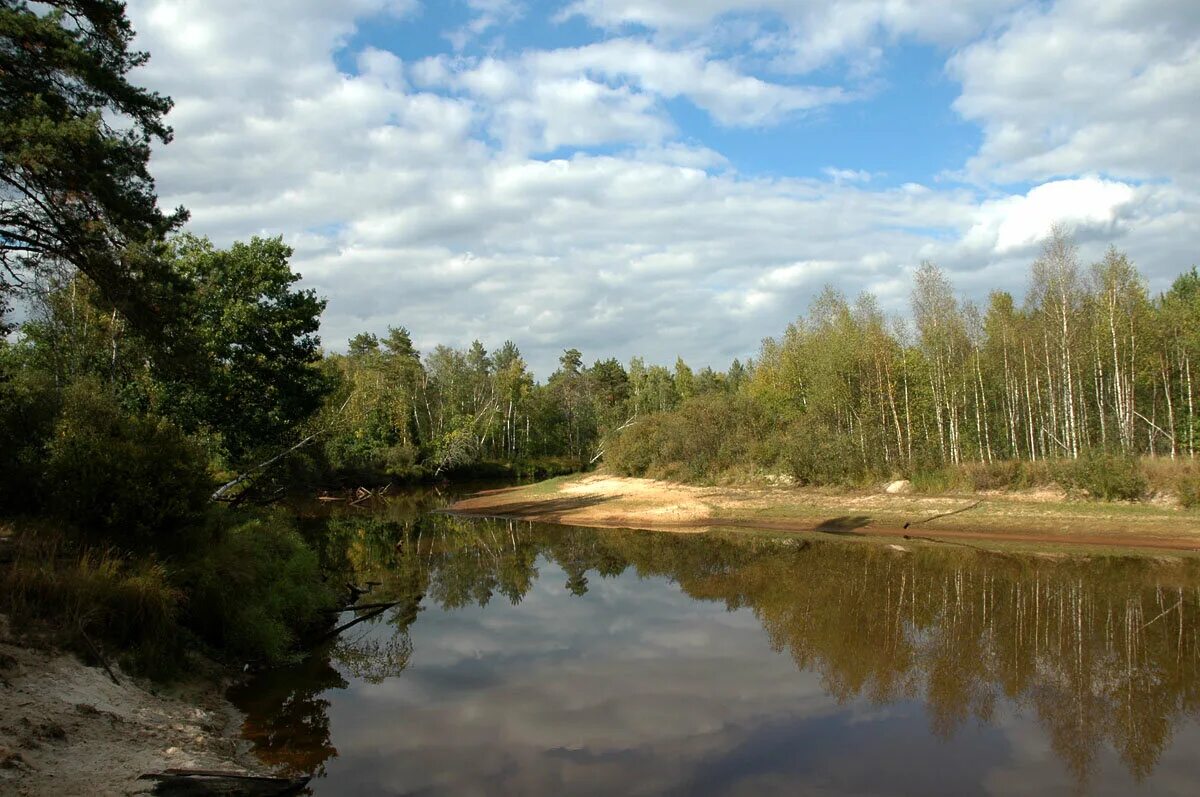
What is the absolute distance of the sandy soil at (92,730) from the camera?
7199 millimetres

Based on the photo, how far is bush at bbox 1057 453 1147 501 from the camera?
2933cm

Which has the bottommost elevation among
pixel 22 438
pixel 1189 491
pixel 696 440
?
pixel 1189 491

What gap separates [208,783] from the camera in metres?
7.51

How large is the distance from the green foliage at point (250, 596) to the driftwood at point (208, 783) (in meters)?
5.96

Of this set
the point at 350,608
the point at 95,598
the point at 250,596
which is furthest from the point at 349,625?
the point at 95,598

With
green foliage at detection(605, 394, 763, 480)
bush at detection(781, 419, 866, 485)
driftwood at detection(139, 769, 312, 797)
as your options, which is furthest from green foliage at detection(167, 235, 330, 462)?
green foliage at detection(605, 394, 763, 480)

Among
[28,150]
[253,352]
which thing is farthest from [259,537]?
[253,352]

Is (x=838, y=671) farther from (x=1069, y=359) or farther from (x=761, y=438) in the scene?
(x=761, y=438)

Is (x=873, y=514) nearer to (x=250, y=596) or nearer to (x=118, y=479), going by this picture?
(x=250, y=596)

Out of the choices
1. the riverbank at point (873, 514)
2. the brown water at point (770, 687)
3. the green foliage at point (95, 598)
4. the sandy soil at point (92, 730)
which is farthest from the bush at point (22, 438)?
the riverbank at point (873, 514)

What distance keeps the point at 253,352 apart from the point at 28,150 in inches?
704

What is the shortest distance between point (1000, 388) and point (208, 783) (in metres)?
41.5

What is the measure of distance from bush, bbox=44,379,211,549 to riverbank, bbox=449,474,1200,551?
26192 millimetres

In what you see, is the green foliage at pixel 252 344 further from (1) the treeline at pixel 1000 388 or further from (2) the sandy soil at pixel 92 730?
(1) the treeline at pixel 1000 388
